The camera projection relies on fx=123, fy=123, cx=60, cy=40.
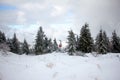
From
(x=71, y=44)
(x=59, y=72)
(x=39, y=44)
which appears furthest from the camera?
(x=39, y=44)

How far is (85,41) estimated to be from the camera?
3183 cm

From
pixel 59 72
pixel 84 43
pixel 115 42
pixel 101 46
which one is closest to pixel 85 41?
Result: pixel 84 43

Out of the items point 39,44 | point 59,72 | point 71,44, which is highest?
point 71,44

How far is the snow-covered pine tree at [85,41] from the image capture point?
3185cm

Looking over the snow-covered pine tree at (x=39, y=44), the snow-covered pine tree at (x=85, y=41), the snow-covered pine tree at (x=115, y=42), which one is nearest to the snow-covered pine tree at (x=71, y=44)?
the snow-covered pine tree at (x=85, y=41)

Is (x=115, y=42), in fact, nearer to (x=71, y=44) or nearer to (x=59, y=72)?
(x=71, y=44)

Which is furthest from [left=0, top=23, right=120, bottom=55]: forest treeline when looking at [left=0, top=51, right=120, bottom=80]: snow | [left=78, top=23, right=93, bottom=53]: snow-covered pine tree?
[left=0, top=51, right=120, bottom=80]: snow

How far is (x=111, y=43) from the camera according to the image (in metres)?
42.1

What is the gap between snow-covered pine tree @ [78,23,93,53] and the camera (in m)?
31.8

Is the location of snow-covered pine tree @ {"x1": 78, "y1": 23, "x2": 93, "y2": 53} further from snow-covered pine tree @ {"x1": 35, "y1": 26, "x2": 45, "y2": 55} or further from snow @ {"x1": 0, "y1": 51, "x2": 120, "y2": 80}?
snow @ {"x1": 0, "y1": 51, "x2": 120, "y2": 80}

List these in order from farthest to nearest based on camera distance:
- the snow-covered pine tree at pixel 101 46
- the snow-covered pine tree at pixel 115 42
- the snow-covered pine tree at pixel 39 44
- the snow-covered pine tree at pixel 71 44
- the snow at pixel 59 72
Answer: the snow-covered pine tree at pixel 39 44 < the snow-covered pine tree at pixel 115 42 < the snow-covered pine tree at pixel 101 46 < the snow-covered pine tree at pixel 71 44 < the snow at pixel 59 72

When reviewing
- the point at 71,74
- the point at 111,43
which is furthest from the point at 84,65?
the point at 111,43

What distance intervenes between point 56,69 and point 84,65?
6.28 ft

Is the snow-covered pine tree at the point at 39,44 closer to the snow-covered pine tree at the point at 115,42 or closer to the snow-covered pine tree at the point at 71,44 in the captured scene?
the snow-covered pine tree at the point at 71,44
